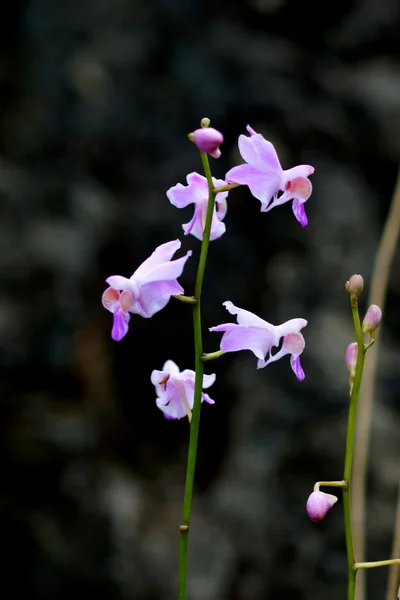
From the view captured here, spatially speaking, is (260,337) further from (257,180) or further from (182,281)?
(182,281)

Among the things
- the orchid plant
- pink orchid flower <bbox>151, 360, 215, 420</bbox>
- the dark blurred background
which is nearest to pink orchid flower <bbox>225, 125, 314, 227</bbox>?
the orchid plant

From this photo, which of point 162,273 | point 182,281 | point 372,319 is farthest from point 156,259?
point 182,281

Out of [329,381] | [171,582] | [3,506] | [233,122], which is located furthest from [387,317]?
[3,506]

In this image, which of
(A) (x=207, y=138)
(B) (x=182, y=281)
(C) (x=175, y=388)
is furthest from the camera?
(B) (x=182, y=281)

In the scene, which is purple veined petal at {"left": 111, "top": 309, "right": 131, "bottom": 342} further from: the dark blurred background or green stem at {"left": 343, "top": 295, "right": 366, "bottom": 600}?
the dark blurred background

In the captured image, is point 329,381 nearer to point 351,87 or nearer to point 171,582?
point 171,582

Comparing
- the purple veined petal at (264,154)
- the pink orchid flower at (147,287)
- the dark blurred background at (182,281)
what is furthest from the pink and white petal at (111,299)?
the dark blurred background at (182,281)

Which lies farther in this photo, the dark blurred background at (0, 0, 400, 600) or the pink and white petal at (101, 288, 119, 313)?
the dark blurred background at (0, 0, 400, 600)
